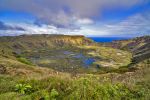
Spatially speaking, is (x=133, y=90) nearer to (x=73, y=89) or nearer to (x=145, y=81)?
(x=145, y=81)

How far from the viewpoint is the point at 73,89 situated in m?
9.41

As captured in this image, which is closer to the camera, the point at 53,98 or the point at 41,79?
the point at 53,98

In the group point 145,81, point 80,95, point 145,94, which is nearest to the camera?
point 80,95

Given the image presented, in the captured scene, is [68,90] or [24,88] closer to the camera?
[68,90]

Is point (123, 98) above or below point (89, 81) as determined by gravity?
below

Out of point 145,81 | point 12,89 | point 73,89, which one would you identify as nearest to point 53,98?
point 73,89

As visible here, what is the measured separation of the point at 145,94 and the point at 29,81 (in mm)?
5102

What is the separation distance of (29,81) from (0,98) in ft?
6.02

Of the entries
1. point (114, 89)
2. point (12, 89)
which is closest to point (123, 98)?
point (114, 89)

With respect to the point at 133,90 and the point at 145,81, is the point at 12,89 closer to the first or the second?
the point at 133,90

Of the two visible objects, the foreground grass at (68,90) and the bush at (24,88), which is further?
the bush at (24,88)

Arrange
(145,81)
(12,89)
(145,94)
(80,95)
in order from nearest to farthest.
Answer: (80,95) → (145,94) → (12,89) → (145,81)

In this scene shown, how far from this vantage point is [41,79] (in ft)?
34.9

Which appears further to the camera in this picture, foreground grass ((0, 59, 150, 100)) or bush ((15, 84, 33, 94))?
bush ((15, 84, 33, 94))
